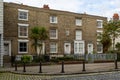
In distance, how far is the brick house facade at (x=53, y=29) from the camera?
41188mm

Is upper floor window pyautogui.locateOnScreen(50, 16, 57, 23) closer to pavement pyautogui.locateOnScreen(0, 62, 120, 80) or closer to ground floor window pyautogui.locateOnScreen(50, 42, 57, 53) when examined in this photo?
ground floor window pyautogui.locateOnScreen(50, 42, 57, 53)

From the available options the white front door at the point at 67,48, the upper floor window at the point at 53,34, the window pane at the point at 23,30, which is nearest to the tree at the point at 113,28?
the upper floor window at the point at 53,34

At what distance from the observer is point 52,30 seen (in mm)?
46688

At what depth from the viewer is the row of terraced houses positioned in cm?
4109

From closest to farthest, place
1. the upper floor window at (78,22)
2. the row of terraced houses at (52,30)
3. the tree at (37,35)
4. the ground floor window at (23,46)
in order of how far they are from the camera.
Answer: the tree at (37,35), the row of terraced houses at (52,30), the ground floor window at (23,46), the upper floor window at (78,22)

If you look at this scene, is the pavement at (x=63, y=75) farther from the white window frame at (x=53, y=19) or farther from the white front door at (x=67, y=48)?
the white front door at (x=67, y=48)

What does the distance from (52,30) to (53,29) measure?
0.23m

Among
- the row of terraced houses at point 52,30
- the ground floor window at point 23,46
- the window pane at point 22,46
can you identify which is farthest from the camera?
the window pane at point 22,46

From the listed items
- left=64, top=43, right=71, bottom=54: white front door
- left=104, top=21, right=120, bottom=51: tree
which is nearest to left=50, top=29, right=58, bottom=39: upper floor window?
left=64, top=43, right=71, bottom=54: white front door

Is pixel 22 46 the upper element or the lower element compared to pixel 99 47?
upper

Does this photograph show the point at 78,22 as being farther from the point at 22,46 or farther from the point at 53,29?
the point at 22,46

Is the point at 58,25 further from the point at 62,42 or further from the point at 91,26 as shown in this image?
the point at 91,26

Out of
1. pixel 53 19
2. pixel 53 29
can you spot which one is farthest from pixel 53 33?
pixel 53 19

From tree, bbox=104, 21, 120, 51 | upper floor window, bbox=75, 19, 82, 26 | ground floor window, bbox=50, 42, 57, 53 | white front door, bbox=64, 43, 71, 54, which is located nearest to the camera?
tree, bbox=104, 21, 120, 51
